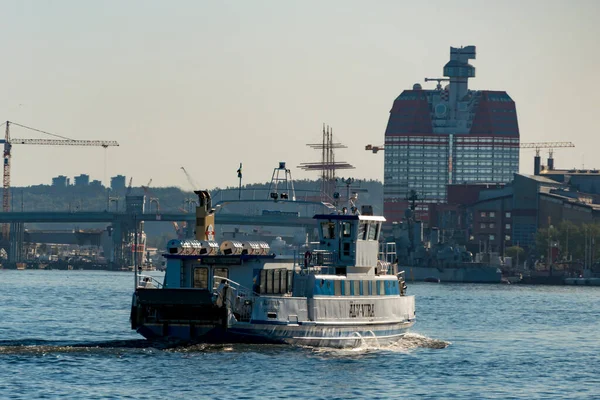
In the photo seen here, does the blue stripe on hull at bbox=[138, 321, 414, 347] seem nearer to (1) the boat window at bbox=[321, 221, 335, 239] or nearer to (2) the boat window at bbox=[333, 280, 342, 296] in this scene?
(2) the boat window at bbox=[333, 280, 342, 296]

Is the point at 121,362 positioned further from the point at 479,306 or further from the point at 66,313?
the point at 479,306

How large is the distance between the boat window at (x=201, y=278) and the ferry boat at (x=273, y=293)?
51mm

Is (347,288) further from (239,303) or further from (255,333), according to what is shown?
(239,303)

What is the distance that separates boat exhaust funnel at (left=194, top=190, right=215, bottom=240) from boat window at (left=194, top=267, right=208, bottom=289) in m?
4.07

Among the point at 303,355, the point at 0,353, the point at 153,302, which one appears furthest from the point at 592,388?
the point at 0,353

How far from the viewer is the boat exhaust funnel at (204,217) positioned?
76750 mm

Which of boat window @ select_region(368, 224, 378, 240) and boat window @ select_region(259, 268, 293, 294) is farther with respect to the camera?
boat window @ select_region(368, 224, 378, 240)

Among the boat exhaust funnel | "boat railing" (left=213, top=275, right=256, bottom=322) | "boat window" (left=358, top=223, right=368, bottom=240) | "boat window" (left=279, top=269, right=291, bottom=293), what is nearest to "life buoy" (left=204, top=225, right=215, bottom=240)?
the boat exhaust funnel

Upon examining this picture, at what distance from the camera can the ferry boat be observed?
70.7 metres

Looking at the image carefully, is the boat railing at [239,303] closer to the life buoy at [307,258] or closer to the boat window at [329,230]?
the life buoy at [307,258]

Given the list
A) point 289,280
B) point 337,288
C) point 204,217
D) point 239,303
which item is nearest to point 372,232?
point 337,288

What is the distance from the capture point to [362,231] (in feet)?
259

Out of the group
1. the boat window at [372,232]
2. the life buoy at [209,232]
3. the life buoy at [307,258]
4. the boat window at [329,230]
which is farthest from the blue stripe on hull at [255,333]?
the life buoy at [209,232]

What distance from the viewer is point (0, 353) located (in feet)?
229
